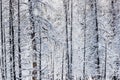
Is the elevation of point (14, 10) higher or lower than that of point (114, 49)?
higher

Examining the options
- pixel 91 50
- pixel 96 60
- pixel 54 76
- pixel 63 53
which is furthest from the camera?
pixel 54 76

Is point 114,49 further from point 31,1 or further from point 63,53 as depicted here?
point 31,1

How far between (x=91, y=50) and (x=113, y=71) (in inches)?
147

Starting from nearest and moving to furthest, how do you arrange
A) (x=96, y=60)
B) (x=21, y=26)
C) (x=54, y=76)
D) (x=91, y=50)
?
1. (x=21, y=26)
2. (x=96, y=60)
3. (x=91, y=50)
4. (x=54, y=76)

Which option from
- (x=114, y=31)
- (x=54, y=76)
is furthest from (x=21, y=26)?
(x=54, y=76)

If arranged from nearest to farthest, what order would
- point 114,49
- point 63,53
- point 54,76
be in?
point 114,49, point 63,53, point 54,76

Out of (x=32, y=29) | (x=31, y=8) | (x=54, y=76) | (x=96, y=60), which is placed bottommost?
(x=54, y=76)

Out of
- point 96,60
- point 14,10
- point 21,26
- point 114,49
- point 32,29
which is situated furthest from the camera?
point 114,49

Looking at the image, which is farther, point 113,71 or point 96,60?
Result: point 113,71

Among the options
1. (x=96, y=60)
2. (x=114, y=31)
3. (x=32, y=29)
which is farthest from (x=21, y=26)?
(x=114, y=31)

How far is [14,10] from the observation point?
19125mm

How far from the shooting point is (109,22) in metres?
28.7

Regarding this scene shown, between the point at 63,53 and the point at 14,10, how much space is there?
54.3ft

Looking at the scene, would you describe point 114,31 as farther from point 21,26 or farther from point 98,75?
point 21,26
